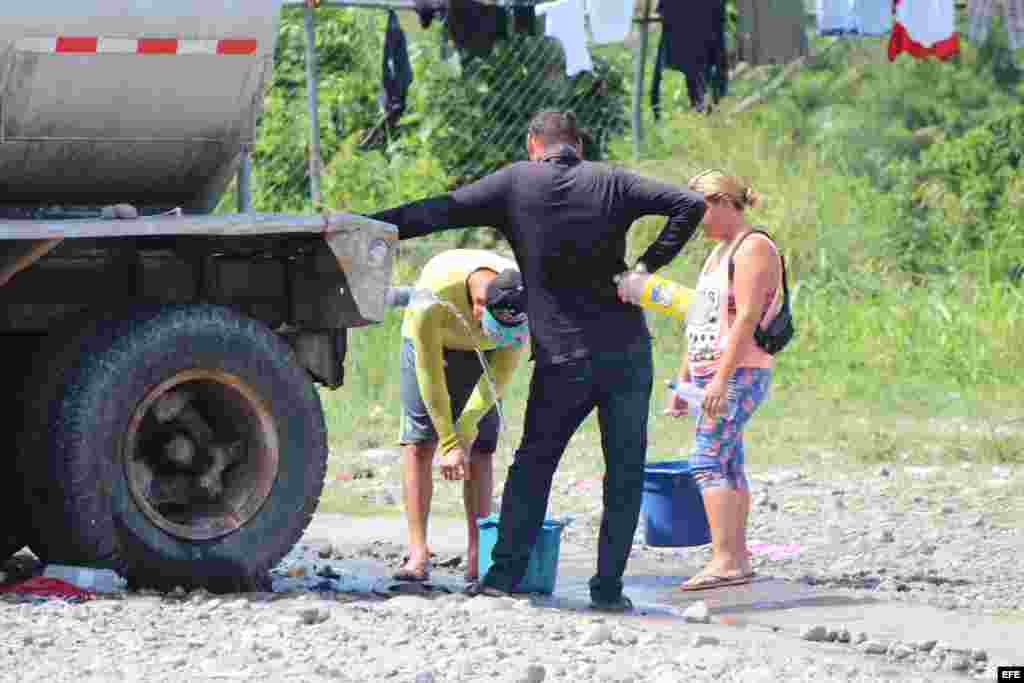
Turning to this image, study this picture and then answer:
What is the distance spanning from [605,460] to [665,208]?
0.96 m

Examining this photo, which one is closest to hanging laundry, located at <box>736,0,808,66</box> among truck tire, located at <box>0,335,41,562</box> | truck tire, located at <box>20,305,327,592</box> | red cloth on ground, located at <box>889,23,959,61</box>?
red cloth on ground, located at <box>889,23,959,61</box>

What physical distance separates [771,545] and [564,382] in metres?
2.24

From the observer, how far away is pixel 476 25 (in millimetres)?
14688

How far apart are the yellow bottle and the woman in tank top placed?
27cm

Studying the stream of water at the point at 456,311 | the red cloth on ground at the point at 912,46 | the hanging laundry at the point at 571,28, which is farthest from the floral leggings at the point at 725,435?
the red cloth on ground at the point at 912,46

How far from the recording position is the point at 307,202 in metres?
15.2

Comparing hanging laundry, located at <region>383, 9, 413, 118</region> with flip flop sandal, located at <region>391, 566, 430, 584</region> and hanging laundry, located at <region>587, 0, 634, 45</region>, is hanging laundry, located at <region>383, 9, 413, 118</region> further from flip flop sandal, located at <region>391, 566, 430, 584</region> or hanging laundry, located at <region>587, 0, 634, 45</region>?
flip flop sandal, located at <region>391, 566, 430, 584</region>

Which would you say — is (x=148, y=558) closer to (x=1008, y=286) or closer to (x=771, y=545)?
(x=771, y=545)

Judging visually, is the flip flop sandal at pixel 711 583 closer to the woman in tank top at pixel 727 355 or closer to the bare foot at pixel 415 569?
the woman in tank top at pixel 727 355

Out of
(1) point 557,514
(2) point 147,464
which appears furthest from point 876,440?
(2) point 147,464

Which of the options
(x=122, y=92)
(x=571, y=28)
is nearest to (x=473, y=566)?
(x=122, y=92)

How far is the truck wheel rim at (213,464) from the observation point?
7.26m

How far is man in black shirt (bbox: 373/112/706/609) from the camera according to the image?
720 cm

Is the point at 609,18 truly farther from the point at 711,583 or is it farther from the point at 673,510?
the point at 711,583
